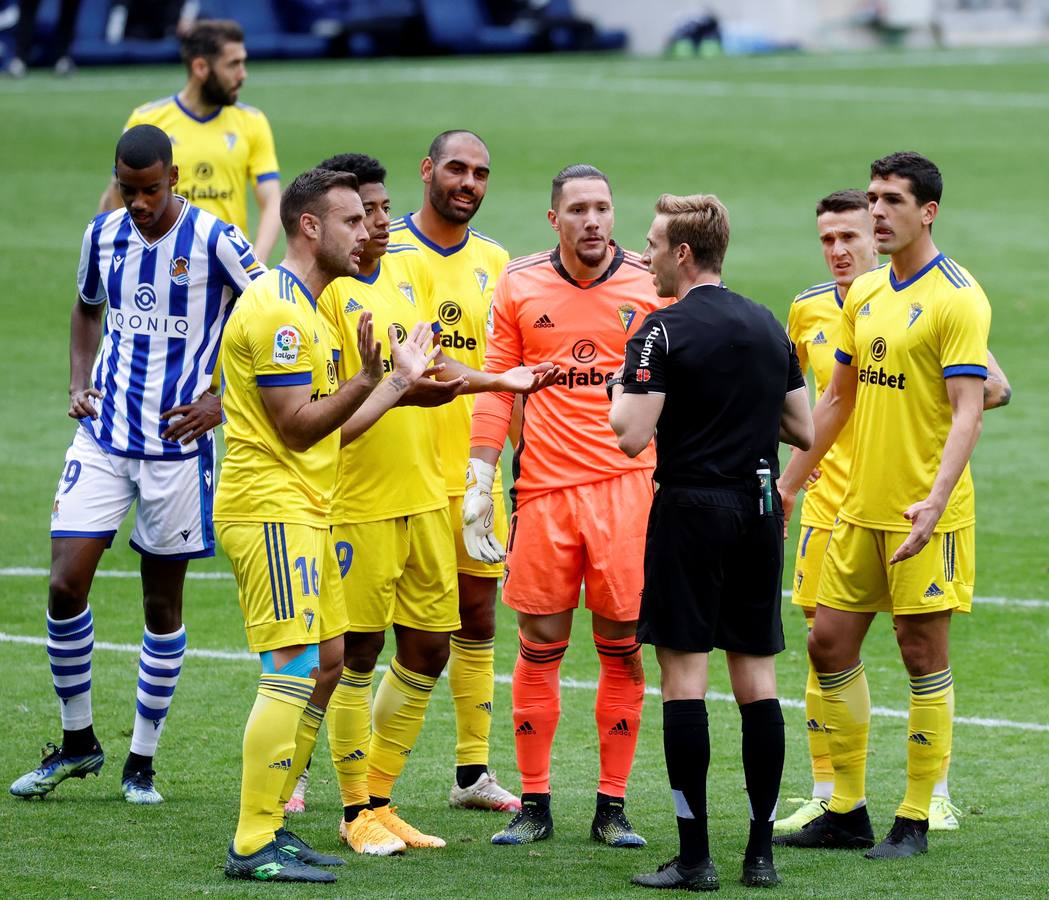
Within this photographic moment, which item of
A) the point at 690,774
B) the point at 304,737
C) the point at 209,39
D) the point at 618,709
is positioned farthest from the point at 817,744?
the point at 209,39

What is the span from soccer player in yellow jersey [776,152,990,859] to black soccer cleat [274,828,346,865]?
1.78m

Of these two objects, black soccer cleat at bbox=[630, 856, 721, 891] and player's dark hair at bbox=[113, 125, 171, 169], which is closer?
black soccer cleat at bbox=[630, 856, 721, 891]

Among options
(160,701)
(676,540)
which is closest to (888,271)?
(676,540)

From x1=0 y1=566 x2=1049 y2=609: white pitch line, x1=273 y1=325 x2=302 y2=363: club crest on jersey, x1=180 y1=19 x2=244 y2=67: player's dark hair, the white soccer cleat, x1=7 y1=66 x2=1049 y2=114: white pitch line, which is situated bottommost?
the white soccer cleat

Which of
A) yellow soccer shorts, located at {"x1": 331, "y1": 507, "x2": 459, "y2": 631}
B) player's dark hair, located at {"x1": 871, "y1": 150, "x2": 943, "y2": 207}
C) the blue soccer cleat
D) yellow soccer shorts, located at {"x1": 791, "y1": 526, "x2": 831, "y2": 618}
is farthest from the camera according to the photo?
yellow soccer shorts, located at {"x1": 791, "y1": 526, "x2": 831, "y2": 618}

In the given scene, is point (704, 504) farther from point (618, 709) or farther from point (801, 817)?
point (801, 817)

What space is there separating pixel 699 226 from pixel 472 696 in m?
2.41

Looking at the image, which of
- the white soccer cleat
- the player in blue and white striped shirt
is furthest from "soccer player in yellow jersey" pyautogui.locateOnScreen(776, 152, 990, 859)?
Result: the player in blue and white striped shirt

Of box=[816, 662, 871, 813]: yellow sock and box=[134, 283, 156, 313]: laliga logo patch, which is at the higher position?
box=[134, 283, 156, 313]: laliga logo patch

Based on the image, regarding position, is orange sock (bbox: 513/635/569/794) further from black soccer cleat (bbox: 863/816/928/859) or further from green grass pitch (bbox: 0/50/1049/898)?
black soccer cleat (bbox: 863/816/928/859)

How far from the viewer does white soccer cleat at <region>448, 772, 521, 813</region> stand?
7230mm

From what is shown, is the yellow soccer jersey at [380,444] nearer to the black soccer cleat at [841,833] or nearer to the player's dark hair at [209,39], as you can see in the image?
the black soccer cleat at [841,833]

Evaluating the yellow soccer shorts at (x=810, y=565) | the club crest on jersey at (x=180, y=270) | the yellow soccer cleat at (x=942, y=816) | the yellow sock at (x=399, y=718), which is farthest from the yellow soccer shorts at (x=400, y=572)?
the yellow soccer cleat at (x=942, y=816)

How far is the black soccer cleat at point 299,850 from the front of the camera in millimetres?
6094
